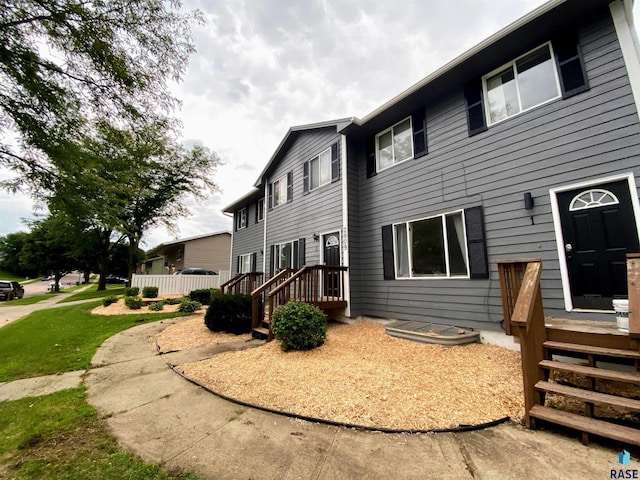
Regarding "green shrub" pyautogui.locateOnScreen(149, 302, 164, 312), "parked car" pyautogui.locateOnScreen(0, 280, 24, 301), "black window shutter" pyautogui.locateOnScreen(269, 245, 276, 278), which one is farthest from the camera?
A: "parked car" pyautogui.locateOnScreen(0, 280, 24, 301)

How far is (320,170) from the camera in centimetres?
899

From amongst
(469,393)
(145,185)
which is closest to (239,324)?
(469,393)

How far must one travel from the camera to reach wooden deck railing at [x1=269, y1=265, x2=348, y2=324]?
6.44 meters

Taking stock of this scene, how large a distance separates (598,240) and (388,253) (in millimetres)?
3804

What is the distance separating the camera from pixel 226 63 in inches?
322

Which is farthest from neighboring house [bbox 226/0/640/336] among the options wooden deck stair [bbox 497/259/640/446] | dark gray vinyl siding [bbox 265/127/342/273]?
wooden deck stair [bbox 497/259/640/446]

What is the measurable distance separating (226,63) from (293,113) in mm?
4877

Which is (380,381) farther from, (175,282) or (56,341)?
(175,282)

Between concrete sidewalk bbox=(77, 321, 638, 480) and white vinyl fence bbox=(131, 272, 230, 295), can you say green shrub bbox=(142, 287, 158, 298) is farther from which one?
concrete sidewalk bbox=(77, 321, 638, 480)

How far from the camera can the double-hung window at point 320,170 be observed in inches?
341

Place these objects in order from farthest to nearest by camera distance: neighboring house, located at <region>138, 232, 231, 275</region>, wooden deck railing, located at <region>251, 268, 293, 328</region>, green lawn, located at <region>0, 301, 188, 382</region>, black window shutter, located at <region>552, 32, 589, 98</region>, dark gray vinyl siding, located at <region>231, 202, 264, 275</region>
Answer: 1. neighboring house, located at <region>138, 232, 231, 275</region>
2. dark gray vinyl siding, located at <region>231, 202, 264, 275</region>
3. wooden deck railing, located at <region>251, 268, 293, 328</region>
4. green lawn, located at <region>0, 301, 188, 382</region>
5. black window shutter, located at <region>552, 32, 589, 98</region>

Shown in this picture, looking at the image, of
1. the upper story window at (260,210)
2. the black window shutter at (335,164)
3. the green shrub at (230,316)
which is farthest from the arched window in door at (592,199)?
the upper story window at (260,210)

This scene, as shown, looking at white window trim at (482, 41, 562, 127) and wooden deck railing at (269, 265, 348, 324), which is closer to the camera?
white window trim at (482, 41, 562, 127)

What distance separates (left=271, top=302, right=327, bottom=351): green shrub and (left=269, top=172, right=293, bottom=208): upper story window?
19.4 feet
